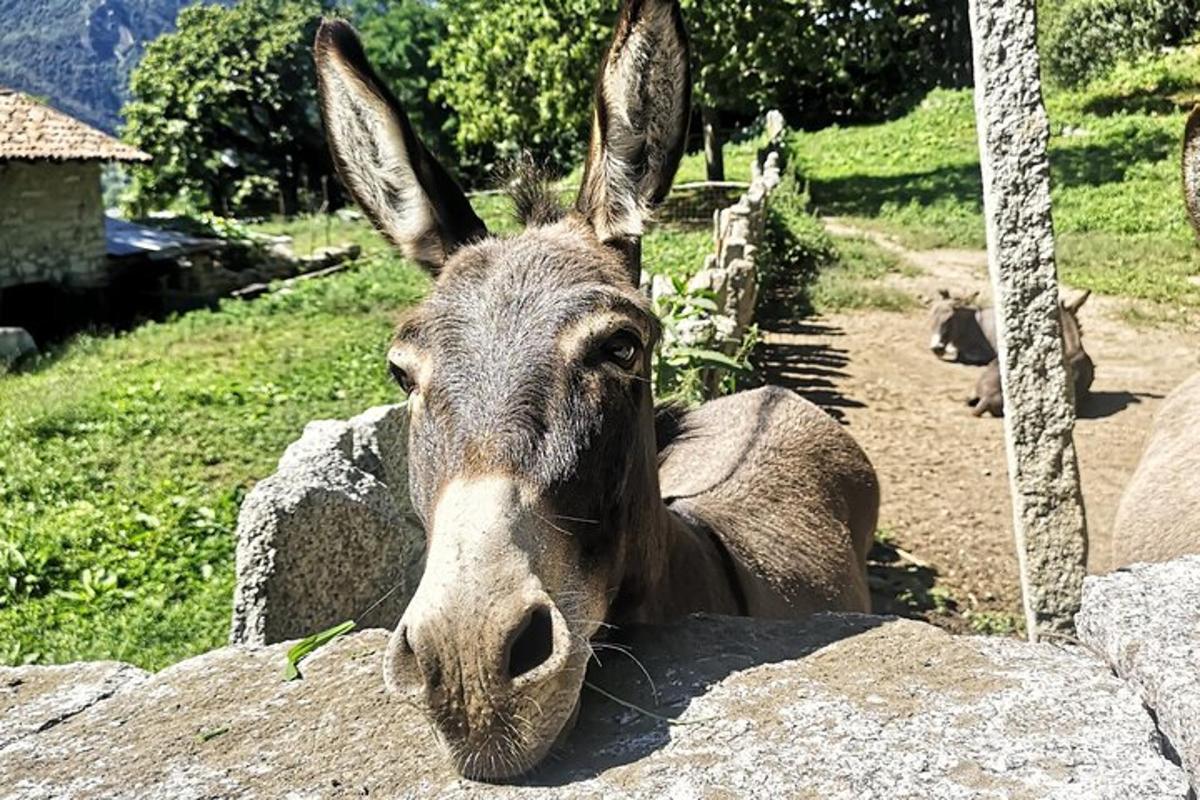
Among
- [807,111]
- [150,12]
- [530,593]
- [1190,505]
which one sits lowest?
[1190,505]

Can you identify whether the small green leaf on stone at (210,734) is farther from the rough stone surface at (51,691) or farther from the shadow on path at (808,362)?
the shadow on path at (808,362)

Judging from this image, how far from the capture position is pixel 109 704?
225cm

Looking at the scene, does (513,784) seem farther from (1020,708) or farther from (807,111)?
(807,111)

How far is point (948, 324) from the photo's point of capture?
38.4 feet

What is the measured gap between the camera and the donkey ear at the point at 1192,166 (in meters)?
3.03

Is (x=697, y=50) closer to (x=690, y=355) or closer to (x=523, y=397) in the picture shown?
(x=690, y=355)

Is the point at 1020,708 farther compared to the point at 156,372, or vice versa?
the point at 156,372

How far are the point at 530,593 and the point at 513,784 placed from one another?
1.06ft

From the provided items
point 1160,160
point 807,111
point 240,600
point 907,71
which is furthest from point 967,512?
point 807,111

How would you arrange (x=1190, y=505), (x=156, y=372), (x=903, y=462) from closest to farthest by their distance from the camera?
(x=1190, y=505) < (x=903, y=462) < (x=156, y=372)

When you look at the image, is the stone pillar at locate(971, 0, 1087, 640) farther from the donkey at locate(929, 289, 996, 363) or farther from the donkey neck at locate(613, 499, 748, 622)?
the donkey at locate(929, 289, 996, 363)

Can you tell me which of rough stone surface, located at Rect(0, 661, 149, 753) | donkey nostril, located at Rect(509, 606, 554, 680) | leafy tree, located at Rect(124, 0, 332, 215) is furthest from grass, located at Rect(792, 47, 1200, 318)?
leafy tree, located at Rect(124, 0, 332, 215)

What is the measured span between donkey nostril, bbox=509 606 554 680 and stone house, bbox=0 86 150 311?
17102 millimetres

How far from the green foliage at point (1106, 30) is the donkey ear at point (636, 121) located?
27.6m
